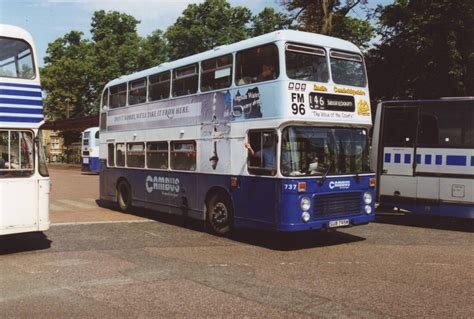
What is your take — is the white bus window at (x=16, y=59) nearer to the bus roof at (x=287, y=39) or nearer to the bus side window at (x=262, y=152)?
the bus roof at (x=287, y=39)

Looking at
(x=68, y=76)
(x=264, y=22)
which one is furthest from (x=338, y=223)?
(x=68, y=76)

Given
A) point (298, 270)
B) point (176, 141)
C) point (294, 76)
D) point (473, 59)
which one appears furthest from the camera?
point (473, 59)

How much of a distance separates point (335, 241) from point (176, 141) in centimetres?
439

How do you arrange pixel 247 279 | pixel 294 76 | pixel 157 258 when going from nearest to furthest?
pixel 247 279
pixel 157 258
pixel 294 76

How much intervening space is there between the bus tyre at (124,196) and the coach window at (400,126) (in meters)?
7.02

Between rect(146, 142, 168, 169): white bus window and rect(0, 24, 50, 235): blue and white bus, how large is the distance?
3979 millimetres

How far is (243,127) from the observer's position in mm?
9977

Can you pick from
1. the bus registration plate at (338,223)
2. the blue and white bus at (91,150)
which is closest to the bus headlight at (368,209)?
the bus registration plate at (338,223)

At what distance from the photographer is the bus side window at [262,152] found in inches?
363

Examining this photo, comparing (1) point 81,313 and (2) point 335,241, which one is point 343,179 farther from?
(1) point 81,313

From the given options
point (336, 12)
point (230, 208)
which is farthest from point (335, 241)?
point (336, 12)

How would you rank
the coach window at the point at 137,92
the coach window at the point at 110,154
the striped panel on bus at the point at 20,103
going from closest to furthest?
1. the striped panel on bus at the point at 20,103
2. the coach window at the point at 137,92
3. the coach window at the point at 110,154

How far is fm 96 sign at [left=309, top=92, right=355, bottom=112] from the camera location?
9.36 metres

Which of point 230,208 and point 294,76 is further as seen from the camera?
point 230,208
